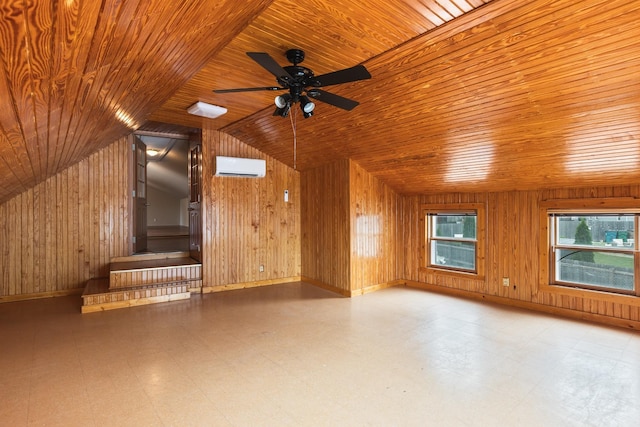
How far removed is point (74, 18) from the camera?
3.55 ft

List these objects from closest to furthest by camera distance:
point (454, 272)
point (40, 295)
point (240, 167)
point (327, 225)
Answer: point (40, 295) < point (454, 272) < point (240, 167) < point (327, 225)

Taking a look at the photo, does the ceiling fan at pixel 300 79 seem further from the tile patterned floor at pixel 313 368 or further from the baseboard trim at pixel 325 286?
the baseboard trim at pixel 325 286

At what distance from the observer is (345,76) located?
7.54 ft

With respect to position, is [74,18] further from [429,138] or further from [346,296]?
[346,296]

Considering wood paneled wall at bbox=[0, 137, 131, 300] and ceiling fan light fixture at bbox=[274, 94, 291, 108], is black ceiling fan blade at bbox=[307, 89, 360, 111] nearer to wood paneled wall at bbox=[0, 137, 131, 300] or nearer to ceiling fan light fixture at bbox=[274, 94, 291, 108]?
ceiling fan light fixture at bbox=[274, 94, 291, 108]

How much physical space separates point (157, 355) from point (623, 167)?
5.16m

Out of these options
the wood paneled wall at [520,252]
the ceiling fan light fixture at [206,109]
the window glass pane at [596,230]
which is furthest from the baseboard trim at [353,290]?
the ceiling fan light fixture at [206,109]

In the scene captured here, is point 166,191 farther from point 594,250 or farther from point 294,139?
point 594,250

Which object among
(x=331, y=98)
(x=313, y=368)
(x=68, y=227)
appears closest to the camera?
(x=331, y=98)

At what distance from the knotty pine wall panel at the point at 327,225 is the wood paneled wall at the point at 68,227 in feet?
10.5

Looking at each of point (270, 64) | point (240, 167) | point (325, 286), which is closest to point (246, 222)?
point (240, 167)

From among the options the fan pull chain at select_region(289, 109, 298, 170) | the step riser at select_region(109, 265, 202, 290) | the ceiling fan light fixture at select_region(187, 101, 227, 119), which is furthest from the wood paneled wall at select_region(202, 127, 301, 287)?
the ceiling fan light fixture at select_region(187, 101, 227, 119)

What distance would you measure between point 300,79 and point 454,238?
4.27 meters

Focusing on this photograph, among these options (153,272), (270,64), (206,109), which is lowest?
(153,272)
